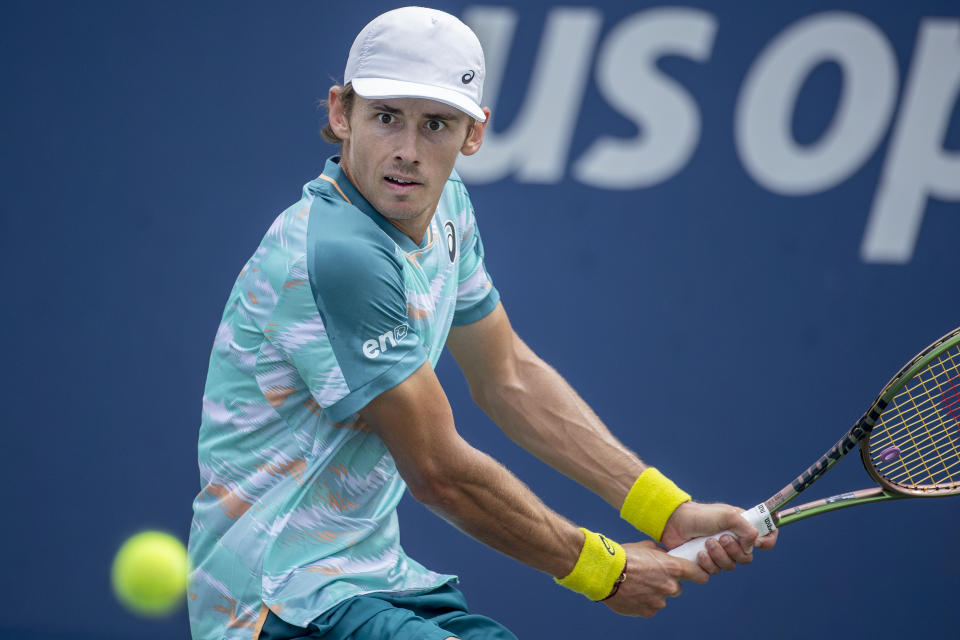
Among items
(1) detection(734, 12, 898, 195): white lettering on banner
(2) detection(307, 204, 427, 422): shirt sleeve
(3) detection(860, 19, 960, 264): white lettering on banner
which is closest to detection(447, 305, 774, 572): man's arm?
(2) detection(307, 204, 427, 422): shirt sleeve

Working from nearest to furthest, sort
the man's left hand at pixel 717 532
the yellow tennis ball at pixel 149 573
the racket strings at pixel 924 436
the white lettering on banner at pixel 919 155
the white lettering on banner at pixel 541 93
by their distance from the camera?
1. the man's left hand at pixel 717 532
2. the racket strings at pixel 924 436
3. the white lettering on banner at pixel 919 155
4. the white lettering on banner at pixel 541 93
5. the yellow tennis ball at pixel 149 573

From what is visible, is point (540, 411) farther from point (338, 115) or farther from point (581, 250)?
point (581, 250)

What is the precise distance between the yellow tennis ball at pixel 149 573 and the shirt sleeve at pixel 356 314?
2.16m

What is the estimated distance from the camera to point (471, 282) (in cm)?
228

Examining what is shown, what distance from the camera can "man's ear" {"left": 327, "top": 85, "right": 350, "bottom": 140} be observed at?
1.96 m

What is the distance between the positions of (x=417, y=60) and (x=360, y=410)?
1.89 ft

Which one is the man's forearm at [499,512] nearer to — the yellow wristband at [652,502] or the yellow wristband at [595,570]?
the yellow wristband at [595,570]

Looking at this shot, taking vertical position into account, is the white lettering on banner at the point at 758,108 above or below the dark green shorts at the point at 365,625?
above

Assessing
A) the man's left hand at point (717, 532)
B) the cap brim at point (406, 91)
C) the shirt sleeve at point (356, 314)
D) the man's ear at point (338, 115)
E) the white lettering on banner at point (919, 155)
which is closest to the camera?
the shirt sleeve at point (356, 314)

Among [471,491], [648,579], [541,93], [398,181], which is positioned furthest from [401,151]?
[541,93]

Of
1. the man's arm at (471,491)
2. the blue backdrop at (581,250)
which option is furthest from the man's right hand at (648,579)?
the blue backdrop at (581,250)

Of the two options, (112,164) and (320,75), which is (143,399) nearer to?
(112,164)

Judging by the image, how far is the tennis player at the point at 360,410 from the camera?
171 centimetres

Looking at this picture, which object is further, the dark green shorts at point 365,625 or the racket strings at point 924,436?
the racket strings at point 924,436
